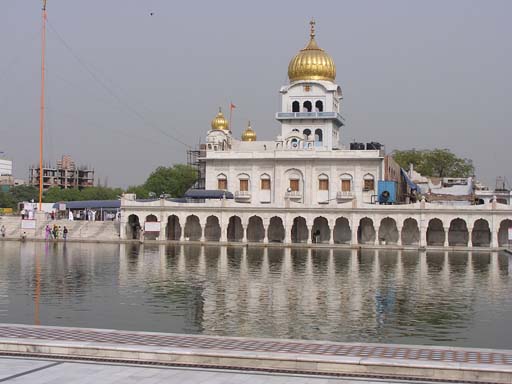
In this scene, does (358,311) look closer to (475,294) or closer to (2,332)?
(475,294)

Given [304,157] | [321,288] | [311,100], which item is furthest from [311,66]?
[321,288]

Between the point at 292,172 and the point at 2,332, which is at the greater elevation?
the point at 292,172

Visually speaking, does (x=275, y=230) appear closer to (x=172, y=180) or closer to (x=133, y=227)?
(x=133, y=227)

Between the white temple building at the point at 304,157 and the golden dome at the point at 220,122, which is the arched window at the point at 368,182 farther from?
the golden dome at the point at 220,122

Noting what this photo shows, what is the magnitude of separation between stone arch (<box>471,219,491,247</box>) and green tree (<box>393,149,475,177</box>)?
4045 centimetres

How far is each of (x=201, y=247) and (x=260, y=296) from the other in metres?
29.8

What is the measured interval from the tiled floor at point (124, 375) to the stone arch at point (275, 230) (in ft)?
161

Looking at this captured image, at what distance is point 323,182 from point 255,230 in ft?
23.3

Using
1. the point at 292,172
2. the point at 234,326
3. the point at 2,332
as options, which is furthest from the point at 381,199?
the point at 2,332

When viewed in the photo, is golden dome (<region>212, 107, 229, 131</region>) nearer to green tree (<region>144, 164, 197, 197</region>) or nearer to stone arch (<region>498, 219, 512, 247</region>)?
green tree (<region>144, 164, 197, 197</region>)

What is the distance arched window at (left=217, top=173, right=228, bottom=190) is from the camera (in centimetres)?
6631

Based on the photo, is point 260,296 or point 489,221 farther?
point 489,221

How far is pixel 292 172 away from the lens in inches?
2532

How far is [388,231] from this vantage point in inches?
2318
